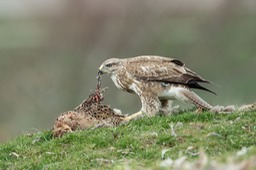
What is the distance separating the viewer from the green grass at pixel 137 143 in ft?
39.8

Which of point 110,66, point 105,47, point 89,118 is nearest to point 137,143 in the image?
point 89,118

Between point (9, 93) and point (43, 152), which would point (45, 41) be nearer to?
point (9, 93)

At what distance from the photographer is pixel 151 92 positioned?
14805 millimetres

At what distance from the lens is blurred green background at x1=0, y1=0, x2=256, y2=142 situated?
98.7 feet

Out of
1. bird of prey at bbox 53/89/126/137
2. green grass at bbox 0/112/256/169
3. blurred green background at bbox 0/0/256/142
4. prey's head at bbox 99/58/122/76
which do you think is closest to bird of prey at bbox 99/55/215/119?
prey's head at bbox 99/58/122/76

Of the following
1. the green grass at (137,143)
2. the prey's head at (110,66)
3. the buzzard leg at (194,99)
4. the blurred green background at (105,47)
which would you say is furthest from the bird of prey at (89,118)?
the blurred green background at (105,47)

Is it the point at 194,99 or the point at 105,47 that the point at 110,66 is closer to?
the point at 194,99

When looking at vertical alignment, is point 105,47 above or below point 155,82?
above

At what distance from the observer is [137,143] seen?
12.8 m

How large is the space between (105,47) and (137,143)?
1048 inches

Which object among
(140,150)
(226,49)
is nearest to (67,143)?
(140,150)

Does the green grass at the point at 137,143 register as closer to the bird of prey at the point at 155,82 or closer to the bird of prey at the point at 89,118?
the bird of prey at the point at 89,118

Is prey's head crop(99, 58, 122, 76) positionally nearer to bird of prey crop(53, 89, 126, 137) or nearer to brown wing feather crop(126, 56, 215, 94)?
brown wing feather crop(126, 56, 215, 94)

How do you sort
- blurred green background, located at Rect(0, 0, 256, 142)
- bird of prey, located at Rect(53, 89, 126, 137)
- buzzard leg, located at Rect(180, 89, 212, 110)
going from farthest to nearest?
blurred green background, located at Rect(0, 0, 256, 142) < buzzard leg, located at Rect(180, 89, 212, 110) < bird of prey, located at Rect(53, 89, 126, 137)
